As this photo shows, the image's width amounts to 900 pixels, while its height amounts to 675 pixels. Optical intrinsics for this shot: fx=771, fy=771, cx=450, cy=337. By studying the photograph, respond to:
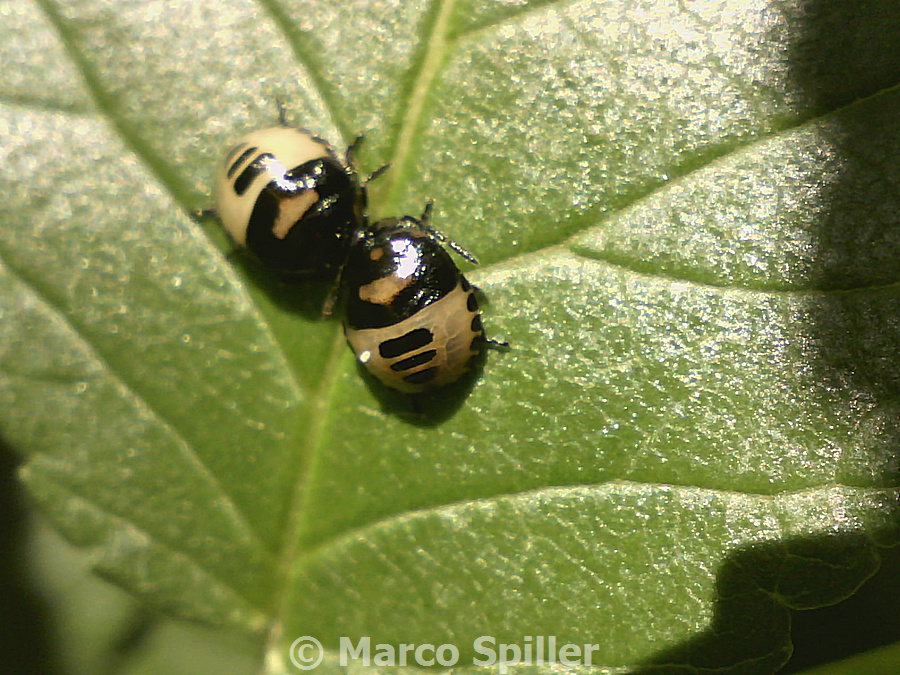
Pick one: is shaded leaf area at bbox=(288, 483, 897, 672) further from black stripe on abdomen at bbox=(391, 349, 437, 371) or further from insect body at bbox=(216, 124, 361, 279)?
insect body at bbox=(216, 124, 361, 279)

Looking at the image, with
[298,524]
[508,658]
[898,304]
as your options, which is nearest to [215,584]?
[298,524]

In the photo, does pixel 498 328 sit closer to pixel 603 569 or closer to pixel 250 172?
pixel 603 569

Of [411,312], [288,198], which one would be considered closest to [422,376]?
[411,312]

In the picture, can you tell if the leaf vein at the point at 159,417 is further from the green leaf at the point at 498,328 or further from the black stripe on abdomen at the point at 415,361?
the black stripe on abdomen at the point at 415,361

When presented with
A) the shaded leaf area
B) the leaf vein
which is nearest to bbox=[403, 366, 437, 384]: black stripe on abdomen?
the shaded leaf area

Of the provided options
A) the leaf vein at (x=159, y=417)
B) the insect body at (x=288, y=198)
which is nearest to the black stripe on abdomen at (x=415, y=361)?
the insect body at (x=288, y=198)

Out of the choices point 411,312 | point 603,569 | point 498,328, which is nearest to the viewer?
point 603,569
